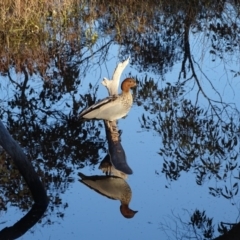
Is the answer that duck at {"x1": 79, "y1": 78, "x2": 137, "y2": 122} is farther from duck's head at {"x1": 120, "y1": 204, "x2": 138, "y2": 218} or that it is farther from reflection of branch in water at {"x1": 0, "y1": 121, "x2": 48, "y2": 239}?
duck's head at {"x1": 120, "y1": 204, "x2": 138, "y2": 218}

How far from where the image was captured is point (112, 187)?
4750 mm

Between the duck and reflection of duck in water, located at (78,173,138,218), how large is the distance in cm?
105

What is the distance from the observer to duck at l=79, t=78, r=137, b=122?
5.93m

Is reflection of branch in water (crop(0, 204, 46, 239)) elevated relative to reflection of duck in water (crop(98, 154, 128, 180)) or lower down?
lower down

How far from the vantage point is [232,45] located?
8.55 m

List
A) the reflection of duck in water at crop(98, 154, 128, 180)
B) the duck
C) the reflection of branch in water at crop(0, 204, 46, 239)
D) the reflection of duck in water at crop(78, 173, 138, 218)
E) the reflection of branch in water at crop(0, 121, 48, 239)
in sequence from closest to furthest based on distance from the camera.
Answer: the reflection of branch in water at crop(0, 204, 46, 239) → the reflection of branch in water at crop(0, 121, 48, 239) → the reflection of duck in water at crop(78, 173, 138, 218) → the reflection of duck in water at crop(98, 154, 128, 180) → the duck

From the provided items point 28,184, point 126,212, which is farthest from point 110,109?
point 126,212

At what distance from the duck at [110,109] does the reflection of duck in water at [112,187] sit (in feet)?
3.45

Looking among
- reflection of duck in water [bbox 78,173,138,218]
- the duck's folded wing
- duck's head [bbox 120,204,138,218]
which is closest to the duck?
the duck's folded wing

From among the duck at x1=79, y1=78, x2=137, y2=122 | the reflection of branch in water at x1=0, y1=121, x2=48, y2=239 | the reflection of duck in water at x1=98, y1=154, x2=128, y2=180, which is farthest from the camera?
the duck at x1=79, y1=78, x2=137, y2=122

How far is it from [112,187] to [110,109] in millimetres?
1314

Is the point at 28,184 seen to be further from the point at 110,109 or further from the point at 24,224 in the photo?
the point at 110,109

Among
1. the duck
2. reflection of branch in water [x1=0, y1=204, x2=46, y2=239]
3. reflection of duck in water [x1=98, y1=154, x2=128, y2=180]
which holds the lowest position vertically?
reflection of branch in water [x1=0, y1=204, x2=46, y2=239]

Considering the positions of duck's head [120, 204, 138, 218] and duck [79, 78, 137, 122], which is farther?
duck [79, 78, 137, 122]
